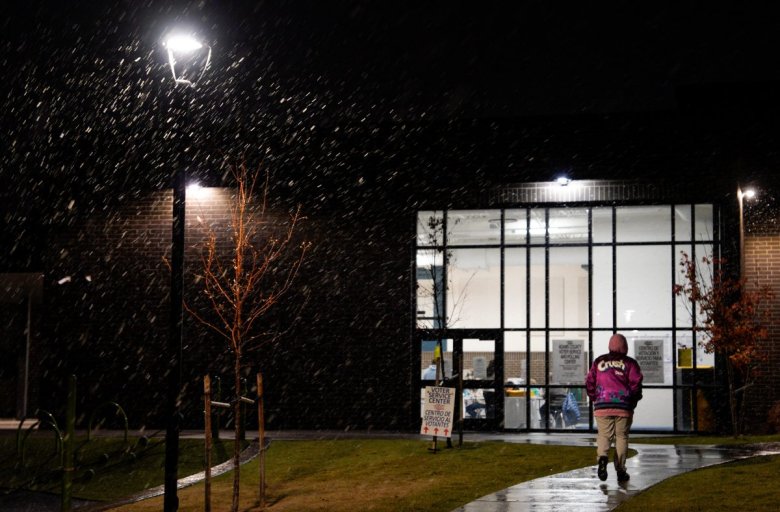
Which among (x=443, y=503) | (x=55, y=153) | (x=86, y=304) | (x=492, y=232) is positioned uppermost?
(x=55, y=153)

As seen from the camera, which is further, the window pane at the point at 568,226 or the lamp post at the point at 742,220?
the window pane at the point at 568,226

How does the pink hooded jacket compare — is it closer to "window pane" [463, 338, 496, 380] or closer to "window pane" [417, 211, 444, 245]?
"window pane" [463, 338, 496, 380]

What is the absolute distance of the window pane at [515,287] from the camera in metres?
23.2

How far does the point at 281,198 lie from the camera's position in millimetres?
23656

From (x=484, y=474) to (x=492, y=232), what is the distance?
1083 centimetres

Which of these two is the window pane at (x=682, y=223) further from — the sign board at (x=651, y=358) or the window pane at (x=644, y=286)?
the sign board at (x=651, y=358)

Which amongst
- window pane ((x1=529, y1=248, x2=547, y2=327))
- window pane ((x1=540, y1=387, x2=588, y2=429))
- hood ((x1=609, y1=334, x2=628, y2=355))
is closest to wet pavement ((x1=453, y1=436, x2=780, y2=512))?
hood ((x1=609, y1=334, x2=628, y2=355))

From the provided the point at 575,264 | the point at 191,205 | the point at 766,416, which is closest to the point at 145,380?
the point at 191,205

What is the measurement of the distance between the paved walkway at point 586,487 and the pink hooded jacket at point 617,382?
92cm

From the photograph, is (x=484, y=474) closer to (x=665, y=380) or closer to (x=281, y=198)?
(x=665, y=380)

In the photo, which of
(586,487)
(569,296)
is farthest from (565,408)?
(586,487)

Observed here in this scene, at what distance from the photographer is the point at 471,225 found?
23.5 meters

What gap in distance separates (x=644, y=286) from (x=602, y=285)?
0.94 m

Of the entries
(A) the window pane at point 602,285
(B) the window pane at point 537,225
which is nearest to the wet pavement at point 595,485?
(A) the window pane at point 602,285
